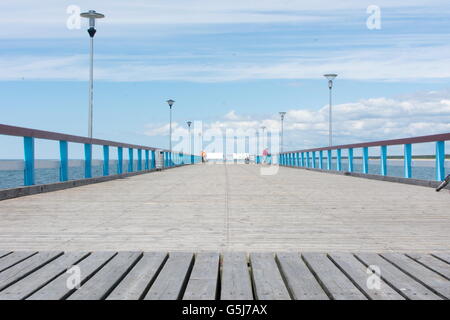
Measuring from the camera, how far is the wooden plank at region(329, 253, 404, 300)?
3.31 meters

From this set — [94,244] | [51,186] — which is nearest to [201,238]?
[94,244]

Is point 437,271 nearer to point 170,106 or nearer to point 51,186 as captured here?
point 51,186

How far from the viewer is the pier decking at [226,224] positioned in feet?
17.3

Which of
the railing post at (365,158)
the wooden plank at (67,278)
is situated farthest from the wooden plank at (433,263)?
the railing post at (365,158)

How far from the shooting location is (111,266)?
13.3 feet

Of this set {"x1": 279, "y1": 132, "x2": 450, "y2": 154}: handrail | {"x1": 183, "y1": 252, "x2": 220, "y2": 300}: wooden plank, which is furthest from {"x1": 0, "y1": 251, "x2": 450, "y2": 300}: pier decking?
{"x1": 279, "y1": 132, "x2": 450, "y2": 154}: handrail

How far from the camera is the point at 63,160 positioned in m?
13.4

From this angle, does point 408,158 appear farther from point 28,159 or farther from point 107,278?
point 107,278

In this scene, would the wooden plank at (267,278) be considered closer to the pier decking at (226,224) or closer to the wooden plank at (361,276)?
the wooden plank at (361,276)

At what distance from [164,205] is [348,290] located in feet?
19.7

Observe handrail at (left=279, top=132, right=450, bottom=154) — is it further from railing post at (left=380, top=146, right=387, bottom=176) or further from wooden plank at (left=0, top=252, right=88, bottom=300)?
wooden plank at (left=0, top=252, right=88, bottom=300)

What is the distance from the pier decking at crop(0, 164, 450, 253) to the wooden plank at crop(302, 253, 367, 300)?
27.9 inches

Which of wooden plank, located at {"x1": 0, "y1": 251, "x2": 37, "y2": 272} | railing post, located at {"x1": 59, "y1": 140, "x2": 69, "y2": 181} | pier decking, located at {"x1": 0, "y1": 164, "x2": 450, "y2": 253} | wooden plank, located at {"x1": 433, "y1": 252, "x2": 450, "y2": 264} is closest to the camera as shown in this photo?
wooden plank, located at {"x1": 0, "y1": 251, "x2": 37, "y2": 272}

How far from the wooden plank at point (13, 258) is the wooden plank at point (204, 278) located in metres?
1.37
